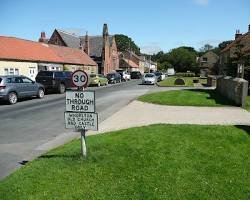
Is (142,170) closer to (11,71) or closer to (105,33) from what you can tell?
(11,71)

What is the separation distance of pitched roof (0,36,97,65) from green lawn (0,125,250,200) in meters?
26.6

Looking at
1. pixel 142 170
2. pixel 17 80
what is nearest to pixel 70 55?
pixel 17 80

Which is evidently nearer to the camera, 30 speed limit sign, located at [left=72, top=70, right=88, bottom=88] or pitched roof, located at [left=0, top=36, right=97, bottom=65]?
30 speed limit sign, located at [left=72, top=70, right=88, bottom=88]

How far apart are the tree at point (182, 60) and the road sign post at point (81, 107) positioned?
10219 cm

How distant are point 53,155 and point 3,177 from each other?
156 centimetres

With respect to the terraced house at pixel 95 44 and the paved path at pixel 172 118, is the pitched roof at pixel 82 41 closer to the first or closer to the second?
the terraced house at pixel 95 44

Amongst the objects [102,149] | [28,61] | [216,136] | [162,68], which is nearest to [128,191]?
[102,149]

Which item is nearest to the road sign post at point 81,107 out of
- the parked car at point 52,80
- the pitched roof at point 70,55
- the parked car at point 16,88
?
the parked car at point 16,88

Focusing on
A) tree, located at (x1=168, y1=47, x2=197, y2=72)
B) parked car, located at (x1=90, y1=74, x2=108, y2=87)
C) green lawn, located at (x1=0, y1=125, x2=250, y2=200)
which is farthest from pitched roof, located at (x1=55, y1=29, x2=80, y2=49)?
green lawn, located at (x1=0, y1=125, x2=250, y2=200)

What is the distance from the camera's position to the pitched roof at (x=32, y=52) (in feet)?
115

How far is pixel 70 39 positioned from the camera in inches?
2625

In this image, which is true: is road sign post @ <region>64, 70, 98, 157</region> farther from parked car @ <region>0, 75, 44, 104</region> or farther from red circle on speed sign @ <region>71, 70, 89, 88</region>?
parked car @ <region>0, 75, 44, 104</region>

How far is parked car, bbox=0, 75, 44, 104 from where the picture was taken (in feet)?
68.9

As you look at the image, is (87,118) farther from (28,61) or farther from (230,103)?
(28,61)
